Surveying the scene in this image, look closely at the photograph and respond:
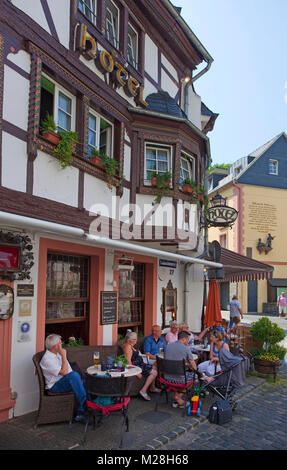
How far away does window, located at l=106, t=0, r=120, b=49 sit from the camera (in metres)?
8.62

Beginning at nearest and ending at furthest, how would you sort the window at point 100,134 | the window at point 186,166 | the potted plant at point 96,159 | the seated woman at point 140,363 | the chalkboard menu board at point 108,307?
the seated woman at point 140,363 < the potted plant at point 96,159 < the window at point 100,134 < the chalkboard menu board at point 108,307 < the window at point 186,166

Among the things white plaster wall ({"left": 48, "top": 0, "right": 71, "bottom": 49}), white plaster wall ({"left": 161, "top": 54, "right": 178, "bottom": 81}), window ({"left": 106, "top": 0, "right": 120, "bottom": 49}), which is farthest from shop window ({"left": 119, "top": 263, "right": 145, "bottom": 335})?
white plaster wall ({"left": 161, "top": 54, "right": 178, "bottom": 81})

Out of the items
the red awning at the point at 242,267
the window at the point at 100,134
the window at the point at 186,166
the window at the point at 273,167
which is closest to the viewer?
the window at the point at 100,134

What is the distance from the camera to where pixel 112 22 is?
883 centimetres

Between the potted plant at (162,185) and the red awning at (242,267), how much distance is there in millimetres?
3546

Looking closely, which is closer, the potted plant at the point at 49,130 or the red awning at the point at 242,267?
the potted plant at the point at 49,130

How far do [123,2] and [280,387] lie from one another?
9.39 meters

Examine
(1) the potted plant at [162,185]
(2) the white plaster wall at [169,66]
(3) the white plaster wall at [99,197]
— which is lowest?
(3) the white plaster wall at [99,197]

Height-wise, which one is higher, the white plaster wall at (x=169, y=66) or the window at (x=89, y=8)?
the white plaster wall at (x=169, y=66)

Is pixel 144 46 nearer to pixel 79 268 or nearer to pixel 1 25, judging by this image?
pixel 1 25

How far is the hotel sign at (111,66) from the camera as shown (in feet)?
23.7

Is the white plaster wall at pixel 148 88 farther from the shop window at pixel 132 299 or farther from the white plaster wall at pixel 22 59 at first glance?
the shop window at pixel 132 299

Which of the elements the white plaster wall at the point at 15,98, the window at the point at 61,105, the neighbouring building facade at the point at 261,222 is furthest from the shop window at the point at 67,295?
the neighbouring building facade at the point at 261,222

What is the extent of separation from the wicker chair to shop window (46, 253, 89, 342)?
1.78 meters
